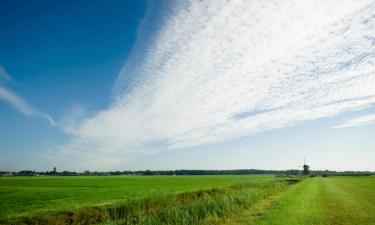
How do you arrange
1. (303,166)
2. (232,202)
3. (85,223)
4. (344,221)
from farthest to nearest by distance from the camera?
1. (303,166)
2. (232,202)
3. (85,223)
4. (344,221)

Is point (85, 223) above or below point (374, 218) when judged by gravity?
below

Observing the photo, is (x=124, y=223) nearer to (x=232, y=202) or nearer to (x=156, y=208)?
(x=156, y=208)

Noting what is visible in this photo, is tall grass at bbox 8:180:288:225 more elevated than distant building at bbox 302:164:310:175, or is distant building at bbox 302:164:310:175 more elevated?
tall grass at bbox 8:180:288:225

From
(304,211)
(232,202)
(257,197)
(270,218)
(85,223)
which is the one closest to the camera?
(270,218)

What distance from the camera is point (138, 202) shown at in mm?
24125

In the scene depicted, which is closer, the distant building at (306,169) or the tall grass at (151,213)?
the tall grass at (151,213)

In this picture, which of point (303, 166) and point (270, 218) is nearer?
point (270, 218)

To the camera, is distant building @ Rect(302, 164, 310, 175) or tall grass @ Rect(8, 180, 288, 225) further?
distant building @ Rect(302, 164, 310, 175)

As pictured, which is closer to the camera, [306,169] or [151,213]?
[151,213]

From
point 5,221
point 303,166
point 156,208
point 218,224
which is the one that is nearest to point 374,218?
point 218,224

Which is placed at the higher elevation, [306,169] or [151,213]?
[151,213]

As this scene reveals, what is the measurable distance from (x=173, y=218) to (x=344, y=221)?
978 centimetres

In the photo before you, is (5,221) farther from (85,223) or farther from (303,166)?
(303,166)

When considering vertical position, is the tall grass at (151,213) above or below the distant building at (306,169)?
above
